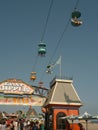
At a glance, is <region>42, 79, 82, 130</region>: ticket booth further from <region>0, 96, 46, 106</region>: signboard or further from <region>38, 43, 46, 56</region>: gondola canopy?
<region>38, 43, 46, 56</region>: gondola canopy

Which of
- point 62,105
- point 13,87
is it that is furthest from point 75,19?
point 13,87

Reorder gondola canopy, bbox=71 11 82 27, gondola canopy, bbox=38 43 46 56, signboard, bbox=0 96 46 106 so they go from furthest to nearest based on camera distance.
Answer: signboard, bbox=0 96 46 106
gondola canopy, bbox=38 43 46 56
gondola canopy, bbox=71 11 82 27

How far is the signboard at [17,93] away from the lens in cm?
3938

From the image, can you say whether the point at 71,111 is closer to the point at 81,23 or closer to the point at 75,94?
the point at 75,94

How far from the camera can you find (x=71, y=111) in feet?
119

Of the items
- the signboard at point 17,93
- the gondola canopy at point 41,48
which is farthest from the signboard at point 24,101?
the gondola canopy at point 41,48

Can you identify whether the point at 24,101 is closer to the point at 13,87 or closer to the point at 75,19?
the point at 13,87

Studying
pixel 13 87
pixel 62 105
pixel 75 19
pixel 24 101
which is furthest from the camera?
pixel 24 101

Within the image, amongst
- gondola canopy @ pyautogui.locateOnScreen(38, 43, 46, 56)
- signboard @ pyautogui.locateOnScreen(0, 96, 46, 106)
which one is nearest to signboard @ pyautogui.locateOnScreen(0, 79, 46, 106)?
signboard @ pyautogui.locateOnScreen(0, 96, 46, 106)

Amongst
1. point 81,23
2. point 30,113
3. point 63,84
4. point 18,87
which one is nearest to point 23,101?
point 18,87

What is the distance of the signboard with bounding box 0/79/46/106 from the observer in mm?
39375

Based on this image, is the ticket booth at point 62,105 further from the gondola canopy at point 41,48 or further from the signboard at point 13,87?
the gondola canopy at point 41,48

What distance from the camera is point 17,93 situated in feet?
130

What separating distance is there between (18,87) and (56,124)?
319 inches
